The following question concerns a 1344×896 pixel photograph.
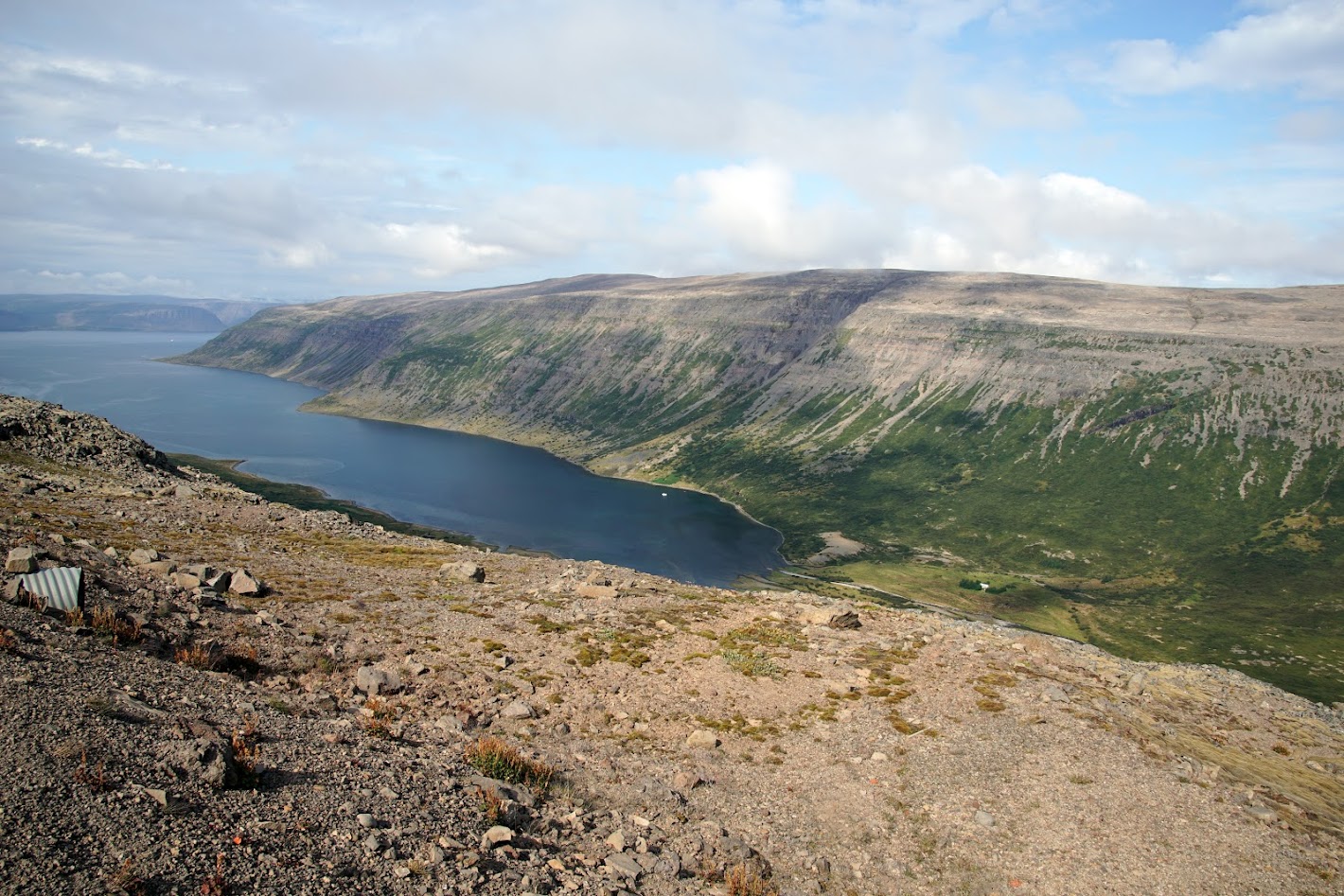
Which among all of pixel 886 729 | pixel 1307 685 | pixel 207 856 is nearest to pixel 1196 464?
pixel 1307 685

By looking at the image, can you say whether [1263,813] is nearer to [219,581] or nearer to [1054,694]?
[1054,694]

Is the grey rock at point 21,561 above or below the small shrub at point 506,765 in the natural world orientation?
above

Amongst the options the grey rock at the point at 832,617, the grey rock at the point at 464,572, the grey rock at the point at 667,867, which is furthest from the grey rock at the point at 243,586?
the grey rock at the point at 832,617

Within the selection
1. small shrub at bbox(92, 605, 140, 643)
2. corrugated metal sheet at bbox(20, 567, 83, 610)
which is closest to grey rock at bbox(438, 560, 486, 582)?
small shrub at bbox(92, 605, 140, 643)

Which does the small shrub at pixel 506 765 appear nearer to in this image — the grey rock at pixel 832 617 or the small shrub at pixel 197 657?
the small shrub at pixel 197 657

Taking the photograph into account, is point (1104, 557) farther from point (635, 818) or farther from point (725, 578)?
point (635, 818)

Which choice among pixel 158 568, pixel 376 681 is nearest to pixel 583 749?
pixel 376 681
